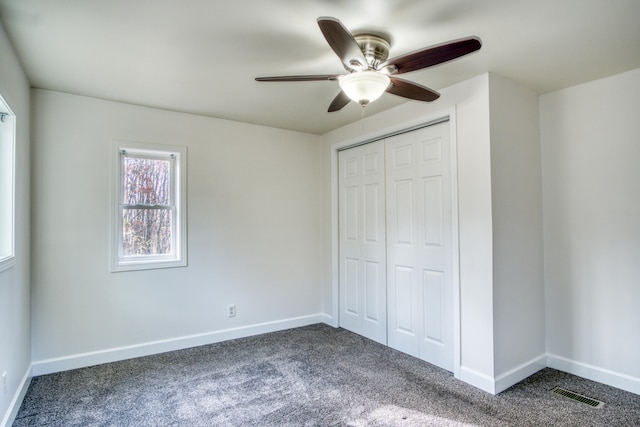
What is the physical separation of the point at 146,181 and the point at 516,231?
3.34 metres

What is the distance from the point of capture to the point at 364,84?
1994mm

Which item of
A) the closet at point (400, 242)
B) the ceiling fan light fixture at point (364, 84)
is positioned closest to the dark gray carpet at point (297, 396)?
the closet at point (400, 242)

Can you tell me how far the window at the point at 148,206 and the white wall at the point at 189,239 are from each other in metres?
0.09

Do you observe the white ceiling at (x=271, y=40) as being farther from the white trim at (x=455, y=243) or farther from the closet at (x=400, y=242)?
the closet at (x=400, y=242)

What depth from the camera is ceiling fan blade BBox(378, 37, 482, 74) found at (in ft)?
5.32

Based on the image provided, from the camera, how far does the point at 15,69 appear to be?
2.34m

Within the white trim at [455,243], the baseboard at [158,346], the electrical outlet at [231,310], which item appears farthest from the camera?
the electrical outlet at [231,310]

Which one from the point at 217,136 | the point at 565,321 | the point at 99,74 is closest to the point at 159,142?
the point at 217,136

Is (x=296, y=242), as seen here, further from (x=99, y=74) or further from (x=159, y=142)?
(x=99, y=74)

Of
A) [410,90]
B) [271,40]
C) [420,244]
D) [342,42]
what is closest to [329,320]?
[420,244]

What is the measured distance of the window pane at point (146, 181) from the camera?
336cm

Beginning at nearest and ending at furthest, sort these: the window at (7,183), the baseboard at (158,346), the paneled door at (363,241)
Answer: the window at (7,183), the baseboard at (158,346), the paneled door at (363,241)

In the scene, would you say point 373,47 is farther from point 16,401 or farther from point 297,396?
point 16,401

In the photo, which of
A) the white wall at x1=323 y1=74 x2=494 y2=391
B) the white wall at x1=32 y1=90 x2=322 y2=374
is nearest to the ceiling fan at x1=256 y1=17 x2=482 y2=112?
the white wall at x1=323 y1=74 x2=494 y2=391
